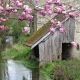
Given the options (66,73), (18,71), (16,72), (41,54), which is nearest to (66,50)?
(41,54)

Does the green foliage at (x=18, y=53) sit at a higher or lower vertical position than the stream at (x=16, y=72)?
higher

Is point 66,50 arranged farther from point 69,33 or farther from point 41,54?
point 41,54

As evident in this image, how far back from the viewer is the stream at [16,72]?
663 inches

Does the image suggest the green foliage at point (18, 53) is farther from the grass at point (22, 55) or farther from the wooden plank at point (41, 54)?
the wooden plank at point (41, 54)

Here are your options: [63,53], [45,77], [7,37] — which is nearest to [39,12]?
[45,77]

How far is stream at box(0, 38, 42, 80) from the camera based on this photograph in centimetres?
1683

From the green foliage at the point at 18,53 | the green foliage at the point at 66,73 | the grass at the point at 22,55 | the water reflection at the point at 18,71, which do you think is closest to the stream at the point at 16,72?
the water reflection at the point at 18,71

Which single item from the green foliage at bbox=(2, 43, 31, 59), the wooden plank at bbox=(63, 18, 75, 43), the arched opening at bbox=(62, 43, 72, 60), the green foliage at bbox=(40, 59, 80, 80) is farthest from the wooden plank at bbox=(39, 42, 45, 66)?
the green foliage at bbox=(2, 43, 31, 59)

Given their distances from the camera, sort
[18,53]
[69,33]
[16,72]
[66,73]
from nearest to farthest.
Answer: [66,73], [16,72], [69,33], [18,53]

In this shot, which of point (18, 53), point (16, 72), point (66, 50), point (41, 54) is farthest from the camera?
point (18, 53)

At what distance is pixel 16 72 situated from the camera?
1825 cm

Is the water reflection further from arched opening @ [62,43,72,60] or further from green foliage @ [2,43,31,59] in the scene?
arched opening @ [62,43,72,60]

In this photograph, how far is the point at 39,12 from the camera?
7.43 m

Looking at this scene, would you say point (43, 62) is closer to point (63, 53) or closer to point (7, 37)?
point (63, 53)
